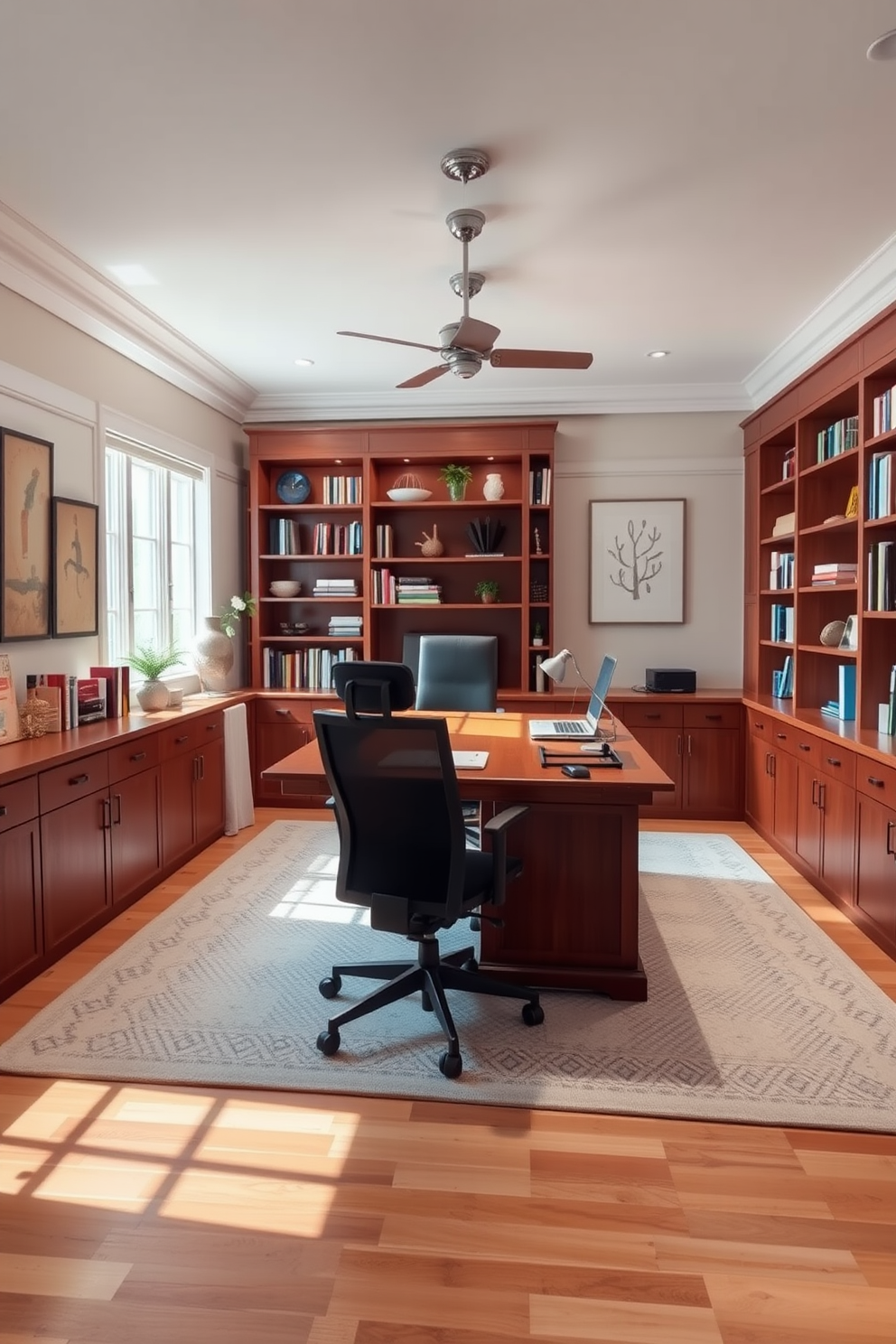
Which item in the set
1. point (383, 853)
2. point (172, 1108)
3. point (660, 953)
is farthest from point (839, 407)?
point (172, 1108)

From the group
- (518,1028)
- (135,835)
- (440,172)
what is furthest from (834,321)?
(135,835)

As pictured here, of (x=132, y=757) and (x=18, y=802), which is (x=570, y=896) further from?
(x=132, y=757)

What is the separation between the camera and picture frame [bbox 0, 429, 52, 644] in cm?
333

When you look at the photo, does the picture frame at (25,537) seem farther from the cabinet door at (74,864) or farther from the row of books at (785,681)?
the row of books at (785,681)

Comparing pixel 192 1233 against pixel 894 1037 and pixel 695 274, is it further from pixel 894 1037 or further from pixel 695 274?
pixel 695 274

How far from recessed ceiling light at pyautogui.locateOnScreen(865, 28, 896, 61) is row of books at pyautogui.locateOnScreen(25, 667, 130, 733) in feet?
11.4

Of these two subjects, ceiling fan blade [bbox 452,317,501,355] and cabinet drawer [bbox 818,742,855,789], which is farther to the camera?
cabinet drawer [bbox 818,742,855,789]

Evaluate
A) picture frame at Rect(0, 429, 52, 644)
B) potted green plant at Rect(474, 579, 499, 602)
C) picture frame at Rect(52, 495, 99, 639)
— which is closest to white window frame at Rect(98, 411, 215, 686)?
picture frame at Rect(52, 495, 99, 639)

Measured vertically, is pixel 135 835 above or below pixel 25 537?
below

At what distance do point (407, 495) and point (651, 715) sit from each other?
7.01 feet

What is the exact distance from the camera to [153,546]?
4.89m

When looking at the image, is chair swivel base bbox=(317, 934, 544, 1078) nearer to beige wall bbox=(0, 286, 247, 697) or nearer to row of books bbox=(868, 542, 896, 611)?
beige wall bbox=(0, 286, 247, 697)

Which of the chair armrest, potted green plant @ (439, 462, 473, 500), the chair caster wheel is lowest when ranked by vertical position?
the chair caster wheel

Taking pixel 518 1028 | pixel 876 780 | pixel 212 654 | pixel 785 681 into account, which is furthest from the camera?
pixel 212 654
